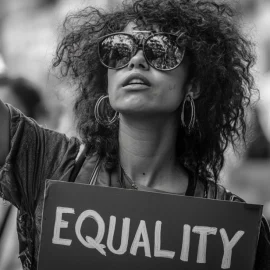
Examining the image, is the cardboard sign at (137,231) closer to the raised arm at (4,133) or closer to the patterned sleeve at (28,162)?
the patterned sleeve at (28,162)

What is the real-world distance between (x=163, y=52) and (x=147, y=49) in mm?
69

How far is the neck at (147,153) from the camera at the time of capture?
8.31 feet

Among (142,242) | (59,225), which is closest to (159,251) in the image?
(142,242)

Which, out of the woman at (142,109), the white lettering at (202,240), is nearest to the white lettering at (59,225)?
the woman at (142,109)

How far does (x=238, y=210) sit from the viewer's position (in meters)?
2.34

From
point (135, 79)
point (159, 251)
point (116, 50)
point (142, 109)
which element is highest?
point (116, 50)

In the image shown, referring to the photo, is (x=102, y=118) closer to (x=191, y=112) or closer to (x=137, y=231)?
(x=191, y=112)

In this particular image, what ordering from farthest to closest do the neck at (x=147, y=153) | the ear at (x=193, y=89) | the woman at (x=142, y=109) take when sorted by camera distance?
1. the ear at (x=193, y=89)
2. the neck at (x=147, y=153)
3. the woman at (x=142, y=109)

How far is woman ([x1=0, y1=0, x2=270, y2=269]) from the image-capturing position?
94.1 inches

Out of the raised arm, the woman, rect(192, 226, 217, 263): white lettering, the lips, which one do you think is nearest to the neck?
the woman

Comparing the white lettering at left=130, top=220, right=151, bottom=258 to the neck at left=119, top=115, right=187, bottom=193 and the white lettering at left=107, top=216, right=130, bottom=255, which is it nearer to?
the white lettering at left=107, top=216, right=130, bottom=255

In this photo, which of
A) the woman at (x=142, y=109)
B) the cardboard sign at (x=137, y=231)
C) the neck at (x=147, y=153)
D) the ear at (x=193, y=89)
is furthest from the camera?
the ear at (x=193, y=89)

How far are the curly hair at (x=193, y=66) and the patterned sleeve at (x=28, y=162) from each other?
7.6 inches

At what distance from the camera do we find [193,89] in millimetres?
2682
